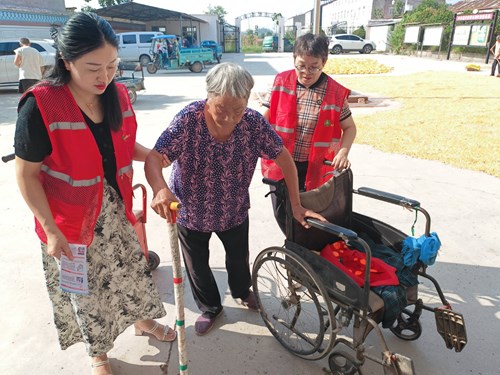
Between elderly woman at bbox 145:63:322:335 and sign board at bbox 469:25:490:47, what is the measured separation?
19.7m

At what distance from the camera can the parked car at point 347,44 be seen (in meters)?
27.5

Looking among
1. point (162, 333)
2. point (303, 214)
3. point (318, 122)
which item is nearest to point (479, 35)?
point (318, 122)

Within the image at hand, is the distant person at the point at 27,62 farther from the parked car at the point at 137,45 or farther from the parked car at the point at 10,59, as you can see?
the parked car at the point at 137,45

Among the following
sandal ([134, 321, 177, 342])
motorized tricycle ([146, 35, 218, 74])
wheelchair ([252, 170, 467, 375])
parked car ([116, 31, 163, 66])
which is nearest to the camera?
wheelchair ([252, 170, 467, 375])

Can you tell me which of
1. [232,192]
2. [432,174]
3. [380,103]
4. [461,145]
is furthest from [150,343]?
[380,103]

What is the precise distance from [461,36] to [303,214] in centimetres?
2129

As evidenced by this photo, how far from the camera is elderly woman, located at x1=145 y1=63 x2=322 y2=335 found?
1.56 m

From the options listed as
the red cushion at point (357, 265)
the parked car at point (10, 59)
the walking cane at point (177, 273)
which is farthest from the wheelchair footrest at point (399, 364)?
the parked car at point (10, 59)

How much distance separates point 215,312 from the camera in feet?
7.58

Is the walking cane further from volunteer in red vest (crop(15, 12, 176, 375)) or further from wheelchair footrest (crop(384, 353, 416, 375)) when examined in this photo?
wheelchair footrest (crop(384, 353, 416, 375))

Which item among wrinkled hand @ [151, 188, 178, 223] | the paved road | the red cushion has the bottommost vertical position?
the paved road

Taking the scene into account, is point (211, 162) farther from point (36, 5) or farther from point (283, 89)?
point (36, 5)

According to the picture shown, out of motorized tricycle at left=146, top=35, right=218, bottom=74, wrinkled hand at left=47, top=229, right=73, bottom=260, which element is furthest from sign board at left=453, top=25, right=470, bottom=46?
wrinkled hand at left=47, top=229, right=73, bottom=260

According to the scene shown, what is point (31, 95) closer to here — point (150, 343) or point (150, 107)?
point (150, 343)
